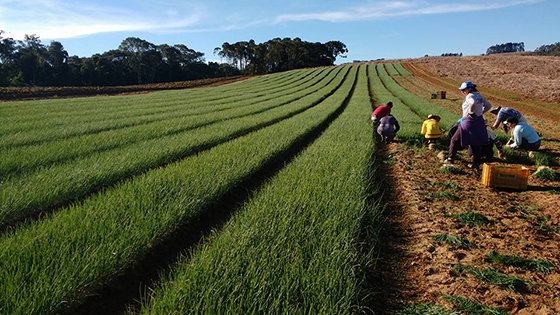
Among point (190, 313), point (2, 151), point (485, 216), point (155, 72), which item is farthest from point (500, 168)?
point (155, 72)

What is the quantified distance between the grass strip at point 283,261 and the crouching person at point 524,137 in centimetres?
475

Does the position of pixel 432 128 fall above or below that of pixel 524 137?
above

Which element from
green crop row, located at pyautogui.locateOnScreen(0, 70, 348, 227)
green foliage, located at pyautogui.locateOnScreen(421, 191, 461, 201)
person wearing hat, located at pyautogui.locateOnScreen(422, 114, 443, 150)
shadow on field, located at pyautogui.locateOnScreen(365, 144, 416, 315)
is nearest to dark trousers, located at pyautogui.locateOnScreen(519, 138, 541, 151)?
person wearing hat, located at pyautogui.locateOnScreen(422, 114, 443, 150)

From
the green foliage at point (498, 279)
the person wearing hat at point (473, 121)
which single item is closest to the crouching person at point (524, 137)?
the person wearing hat at point (473, 121)

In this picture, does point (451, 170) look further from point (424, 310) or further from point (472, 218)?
point (424, 310)

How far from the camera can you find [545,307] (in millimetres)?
2096

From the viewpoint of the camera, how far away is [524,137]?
646 centimetres

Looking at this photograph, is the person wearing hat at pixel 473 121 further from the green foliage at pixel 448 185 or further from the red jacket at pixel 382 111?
the red jacket at pixel 382 111

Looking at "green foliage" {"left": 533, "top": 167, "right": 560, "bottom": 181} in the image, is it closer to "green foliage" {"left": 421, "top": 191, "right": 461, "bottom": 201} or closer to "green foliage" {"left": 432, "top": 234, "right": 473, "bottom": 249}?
"green foliage" {"left": 421, "top": 191, "right": 461, "bottom": 201}

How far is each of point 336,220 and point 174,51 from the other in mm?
71317

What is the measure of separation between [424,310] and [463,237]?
4.52 ft

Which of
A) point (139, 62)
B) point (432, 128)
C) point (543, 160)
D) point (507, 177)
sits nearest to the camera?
point (507, 177)

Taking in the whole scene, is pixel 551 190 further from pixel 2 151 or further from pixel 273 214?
pixel 2 151

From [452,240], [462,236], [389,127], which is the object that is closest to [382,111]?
[389,127]
